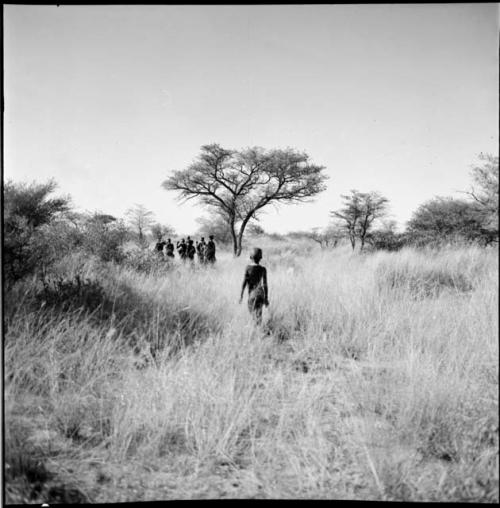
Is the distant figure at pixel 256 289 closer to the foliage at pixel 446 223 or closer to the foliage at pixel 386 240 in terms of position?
the foliage at pixel 446 223

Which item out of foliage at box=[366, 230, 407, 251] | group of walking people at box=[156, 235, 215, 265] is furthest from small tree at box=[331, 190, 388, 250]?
group of walking people at box=[156, 235, 215, 265]

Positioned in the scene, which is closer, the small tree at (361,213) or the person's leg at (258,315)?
the person's leg at (258,315)

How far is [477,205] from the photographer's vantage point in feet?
40.0

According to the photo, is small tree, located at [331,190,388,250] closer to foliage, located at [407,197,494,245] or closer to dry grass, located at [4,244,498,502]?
foliage, located at [407,197,494,245]

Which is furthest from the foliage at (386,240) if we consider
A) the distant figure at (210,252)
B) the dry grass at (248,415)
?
the dry grass at (248,415)

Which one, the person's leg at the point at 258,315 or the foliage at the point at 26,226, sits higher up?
the foliage at the point at 26,226

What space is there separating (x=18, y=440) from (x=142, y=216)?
116 ft

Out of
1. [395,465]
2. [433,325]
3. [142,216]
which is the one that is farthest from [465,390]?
[142,216]

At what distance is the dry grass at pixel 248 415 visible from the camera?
232 cm

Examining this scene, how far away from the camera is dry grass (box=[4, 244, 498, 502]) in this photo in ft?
7.60

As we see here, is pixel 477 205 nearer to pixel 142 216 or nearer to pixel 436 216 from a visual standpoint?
pixel 436 216

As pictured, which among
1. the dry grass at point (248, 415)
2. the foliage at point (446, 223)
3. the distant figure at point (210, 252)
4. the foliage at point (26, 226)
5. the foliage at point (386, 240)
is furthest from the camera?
the foliage at point (386, 240)

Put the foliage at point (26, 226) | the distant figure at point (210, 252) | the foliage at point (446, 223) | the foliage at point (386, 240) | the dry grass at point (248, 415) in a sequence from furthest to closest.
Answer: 1. the foliage at point (386, 240)
2. the foliage at point (446, 223)
3. the distant figure at point (210, 252)
4. the foliage at point (26, 226)
5. the dry grass at point (248, 415)

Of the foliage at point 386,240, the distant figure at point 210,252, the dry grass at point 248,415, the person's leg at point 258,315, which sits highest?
the foliage at point 386,240
